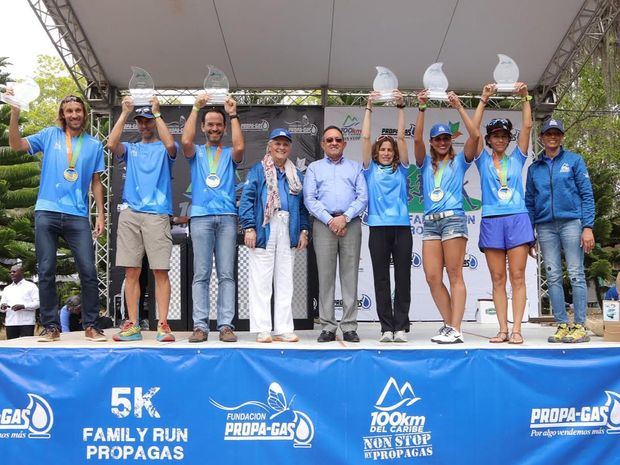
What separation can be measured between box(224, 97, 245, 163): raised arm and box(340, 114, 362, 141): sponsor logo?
390 centimetres

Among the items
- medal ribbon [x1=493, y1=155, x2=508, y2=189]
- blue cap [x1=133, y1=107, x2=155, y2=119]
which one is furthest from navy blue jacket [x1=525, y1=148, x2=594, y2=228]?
blue cap [x1=133, y1=107, x2=155, y2=119]

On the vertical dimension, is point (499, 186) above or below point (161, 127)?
Answer: below

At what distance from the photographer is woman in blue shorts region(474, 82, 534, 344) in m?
3.87

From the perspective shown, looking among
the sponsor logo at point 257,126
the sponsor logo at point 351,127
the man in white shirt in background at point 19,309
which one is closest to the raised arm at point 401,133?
the sponsor logo at point 351,127

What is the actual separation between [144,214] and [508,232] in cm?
238

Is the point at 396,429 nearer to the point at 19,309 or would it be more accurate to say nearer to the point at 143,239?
the point at 143,239

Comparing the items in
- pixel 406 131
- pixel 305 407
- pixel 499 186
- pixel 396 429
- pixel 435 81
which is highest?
pixel 406 131

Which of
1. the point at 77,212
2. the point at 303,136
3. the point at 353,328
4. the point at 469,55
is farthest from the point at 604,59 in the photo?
the point at 77,212

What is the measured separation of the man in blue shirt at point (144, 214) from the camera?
390cm

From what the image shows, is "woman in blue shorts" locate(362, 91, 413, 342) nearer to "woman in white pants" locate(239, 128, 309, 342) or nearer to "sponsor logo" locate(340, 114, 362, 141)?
"woman in white pants" locate(239, 128, 309, 342)

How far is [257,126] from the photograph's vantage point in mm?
7703

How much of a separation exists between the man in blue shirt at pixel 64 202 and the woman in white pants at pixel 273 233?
40.0 inches

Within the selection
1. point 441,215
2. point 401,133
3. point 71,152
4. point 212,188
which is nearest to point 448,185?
point 441,215

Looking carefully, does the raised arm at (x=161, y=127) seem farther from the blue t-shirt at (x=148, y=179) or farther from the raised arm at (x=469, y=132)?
the raised arm at (x=469, y=132)
